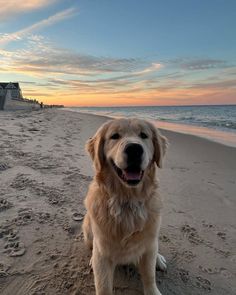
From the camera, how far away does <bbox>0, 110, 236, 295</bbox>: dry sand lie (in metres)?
2.54

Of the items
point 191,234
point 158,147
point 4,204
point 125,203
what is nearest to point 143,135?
point 158,147

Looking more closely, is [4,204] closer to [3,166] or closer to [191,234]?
[3,166]

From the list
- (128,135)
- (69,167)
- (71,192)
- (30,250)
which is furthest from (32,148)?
(128,135)

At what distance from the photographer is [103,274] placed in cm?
232

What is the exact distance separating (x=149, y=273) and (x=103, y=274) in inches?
15.7

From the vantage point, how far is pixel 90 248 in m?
2.92

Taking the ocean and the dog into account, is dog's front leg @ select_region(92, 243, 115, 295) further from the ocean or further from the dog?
the ocean

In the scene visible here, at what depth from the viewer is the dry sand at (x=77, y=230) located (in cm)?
254

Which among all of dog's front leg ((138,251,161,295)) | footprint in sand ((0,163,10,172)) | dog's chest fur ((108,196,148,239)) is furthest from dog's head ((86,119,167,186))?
footprint in sand ((0,163,10,172))

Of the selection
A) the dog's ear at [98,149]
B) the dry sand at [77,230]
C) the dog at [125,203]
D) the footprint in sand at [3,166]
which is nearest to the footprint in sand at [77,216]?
the dry sand at [77,230]

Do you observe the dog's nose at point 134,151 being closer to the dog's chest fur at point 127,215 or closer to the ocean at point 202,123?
the dog's chest fur at point 127,215

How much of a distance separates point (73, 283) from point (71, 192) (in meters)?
1.85

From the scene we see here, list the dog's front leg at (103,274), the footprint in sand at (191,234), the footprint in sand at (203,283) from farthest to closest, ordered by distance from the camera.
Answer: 1. the footprint in sand at (191,234)
2. the footprint in sand at (203,283)
3. the dog's front leg at (103,274)

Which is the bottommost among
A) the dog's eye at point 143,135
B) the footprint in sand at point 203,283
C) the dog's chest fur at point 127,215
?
the footprint in sand at point 203,283
